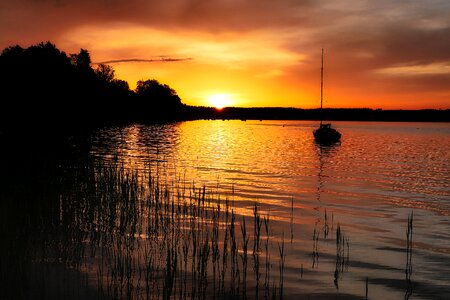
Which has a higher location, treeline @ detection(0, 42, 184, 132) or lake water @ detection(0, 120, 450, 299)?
treeline @ detection(0, 42, 184, 132)

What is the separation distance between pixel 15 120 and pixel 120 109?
110890 millimetres

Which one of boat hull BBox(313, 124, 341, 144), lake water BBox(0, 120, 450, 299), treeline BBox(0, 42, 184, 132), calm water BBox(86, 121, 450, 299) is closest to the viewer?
lake water BBox(0, 120, 450, 299)

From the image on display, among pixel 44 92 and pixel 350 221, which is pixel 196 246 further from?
pixel 44 92

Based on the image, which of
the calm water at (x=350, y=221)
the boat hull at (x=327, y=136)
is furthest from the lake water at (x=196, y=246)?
the boat hull at (x=327, y=136)

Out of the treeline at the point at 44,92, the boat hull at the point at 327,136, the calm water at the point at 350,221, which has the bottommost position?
the calm water at the point at 350,221

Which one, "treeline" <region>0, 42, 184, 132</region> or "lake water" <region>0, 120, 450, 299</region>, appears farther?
"treeline" <region>0, 42, 184, 132</region>

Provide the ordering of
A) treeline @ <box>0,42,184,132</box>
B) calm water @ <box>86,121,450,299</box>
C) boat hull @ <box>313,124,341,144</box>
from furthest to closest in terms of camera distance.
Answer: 1. boat hull @ <box>313,124,341,144</box>
2. treeline @ <box>0,42,184,132</box>
3. calm water @ <box>86,121,450,299</box>

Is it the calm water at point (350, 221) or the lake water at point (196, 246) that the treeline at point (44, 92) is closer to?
the calm water at point (350, 221)

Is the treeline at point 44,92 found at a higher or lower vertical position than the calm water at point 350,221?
Result: higher

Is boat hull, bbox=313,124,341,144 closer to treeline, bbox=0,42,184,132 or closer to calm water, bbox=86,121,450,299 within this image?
calm water, bbox=86,121,450,299

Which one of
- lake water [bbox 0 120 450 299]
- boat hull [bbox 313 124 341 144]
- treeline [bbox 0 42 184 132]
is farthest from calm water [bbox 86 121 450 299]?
boat hull [bbox 313 124 341 144]

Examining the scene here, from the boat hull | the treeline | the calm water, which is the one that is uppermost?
the treeline

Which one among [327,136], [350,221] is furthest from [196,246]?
[327,136]

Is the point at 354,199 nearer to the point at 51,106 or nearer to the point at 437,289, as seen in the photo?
the point at 437,289
